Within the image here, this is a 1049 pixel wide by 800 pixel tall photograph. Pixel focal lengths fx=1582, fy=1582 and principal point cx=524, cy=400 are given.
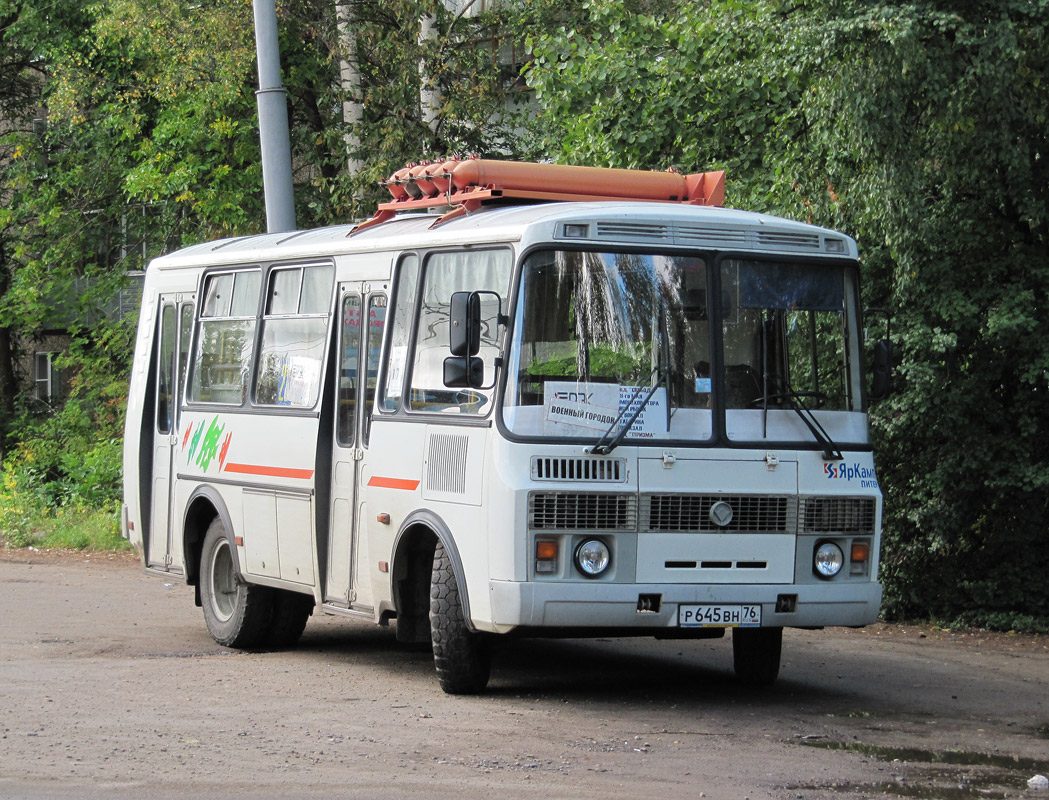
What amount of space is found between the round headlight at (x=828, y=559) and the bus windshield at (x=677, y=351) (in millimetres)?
615

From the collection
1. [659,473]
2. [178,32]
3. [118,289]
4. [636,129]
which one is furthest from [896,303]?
[118,289]

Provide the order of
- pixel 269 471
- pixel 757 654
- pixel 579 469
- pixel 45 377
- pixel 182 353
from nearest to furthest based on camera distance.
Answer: pixel 579 469, pixel 757 654, pixel 269 471, pixel 182 353, pixel 45 377

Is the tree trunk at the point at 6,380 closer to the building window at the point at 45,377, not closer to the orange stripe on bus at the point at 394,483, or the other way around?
the building window at the point at 45,377

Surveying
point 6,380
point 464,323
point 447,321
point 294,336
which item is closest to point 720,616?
point 464,323

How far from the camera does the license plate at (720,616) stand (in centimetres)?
871

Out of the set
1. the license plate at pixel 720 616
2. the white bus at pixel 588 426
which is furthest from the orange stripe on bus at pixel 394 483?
the license plate at pixel 720 616

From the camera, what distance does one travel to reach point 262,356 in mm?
11562

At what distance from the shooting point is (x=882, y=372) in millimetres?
9539

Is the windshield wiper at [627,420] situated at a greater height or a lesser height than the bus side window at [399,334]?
lesser

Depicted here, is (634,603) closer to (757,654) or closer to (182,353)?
(757,654)

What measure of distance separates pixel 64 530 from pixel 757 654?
13.4 metres

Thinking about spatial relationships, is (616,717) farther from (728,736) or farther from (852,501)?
(852,501)

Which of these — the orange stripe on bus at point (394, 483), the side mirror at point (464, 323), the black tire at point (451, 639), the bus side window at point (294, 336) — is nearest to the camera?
the side mirror at point (464, 323)

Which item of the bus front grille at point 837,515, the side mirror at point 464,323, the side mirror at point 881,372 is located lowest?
the bus front grille at point 837,515
